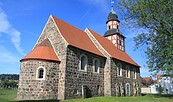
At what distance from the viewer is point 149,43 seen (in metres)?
16.8

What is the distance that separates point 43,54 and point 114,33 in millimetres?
18338

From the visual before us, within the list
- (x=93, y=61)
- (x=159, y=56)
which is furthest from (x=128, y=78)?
(x=159, y=56)

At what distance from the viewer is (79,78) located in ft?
58.9

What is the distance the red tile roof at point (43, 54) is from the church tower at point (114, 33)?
16457mm

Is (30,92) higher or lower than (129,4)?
lower

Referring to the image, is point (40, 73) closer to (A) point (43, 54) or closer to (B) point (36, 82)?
(B) point (36, 82)

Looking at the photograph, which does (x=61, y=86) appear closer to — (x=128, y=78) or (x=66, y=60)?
(x=66, y=60)

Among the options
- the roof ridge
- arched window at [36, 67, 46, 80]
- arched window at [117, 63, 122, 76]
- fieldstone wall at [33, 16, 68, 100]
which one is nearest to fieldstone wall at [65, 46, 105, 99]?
fieldstone wall at [33, 16, 68, 100]

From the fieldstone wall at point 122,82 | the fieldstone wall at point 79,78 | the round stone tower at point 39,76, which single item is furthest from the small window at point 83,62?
the fieldstone wall at point 122,82

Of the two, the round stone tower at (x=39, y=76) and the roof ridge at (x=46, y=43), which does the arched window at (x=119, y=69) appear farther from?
the roof ridge at (x=46, y=43)

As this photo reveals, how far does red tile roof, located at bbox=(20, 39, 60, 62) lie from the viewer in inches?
645

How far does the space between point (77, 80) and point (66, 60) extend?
255cm

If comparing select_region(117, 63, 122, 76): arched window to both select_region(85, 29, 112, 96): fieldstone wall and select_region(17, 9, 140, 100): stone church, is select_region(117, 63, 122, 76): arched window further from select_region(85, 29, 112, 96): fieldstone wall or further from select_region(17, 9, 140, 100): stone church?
select_region(85, 29, 112, 96): fieldstone wall

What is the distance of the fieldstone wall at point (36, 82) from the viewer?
15461 millimetres
